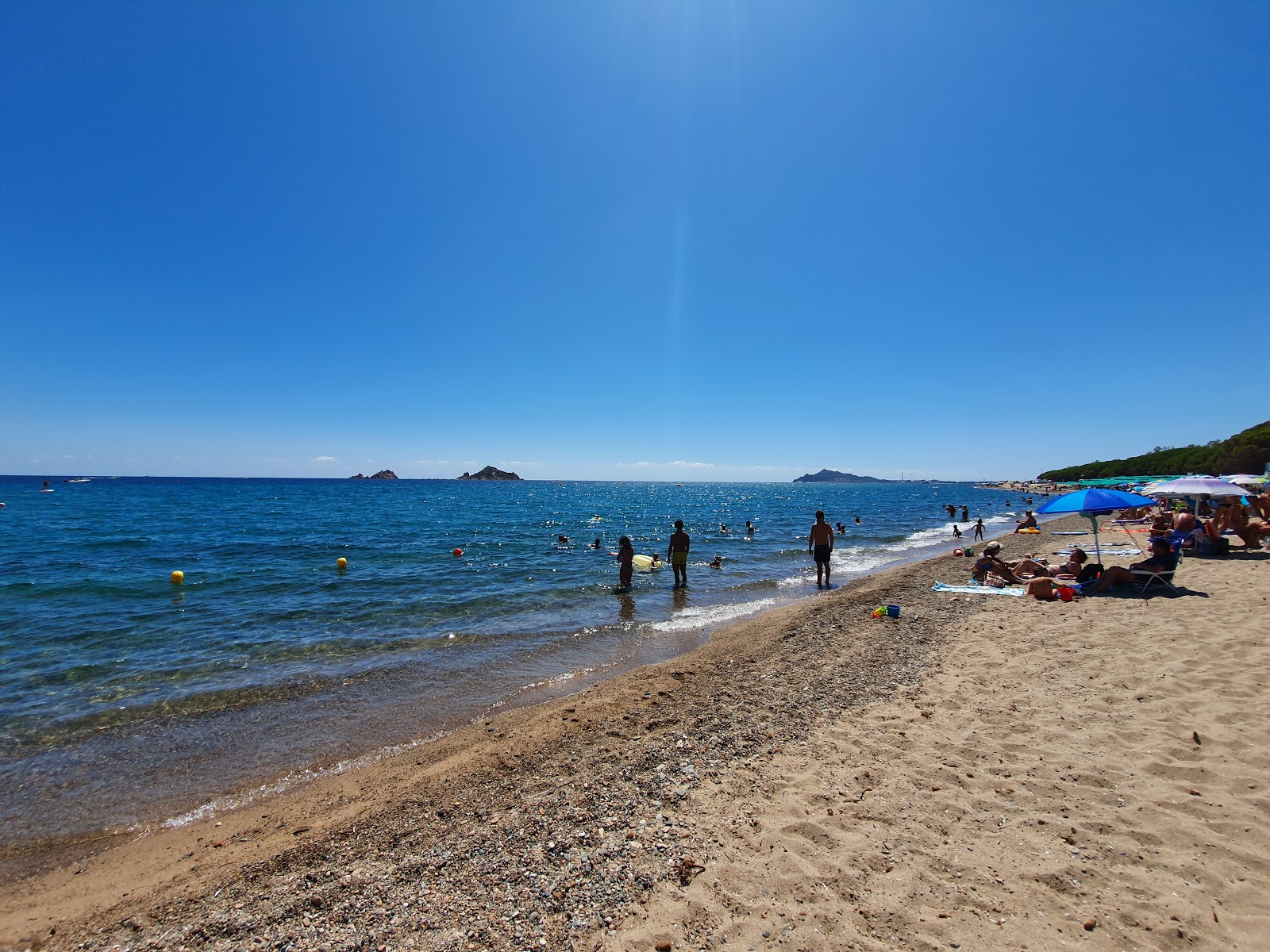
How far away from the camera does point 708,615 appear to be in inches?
591

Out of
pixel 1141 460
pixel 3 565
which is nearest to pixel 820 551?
pixel 3 565

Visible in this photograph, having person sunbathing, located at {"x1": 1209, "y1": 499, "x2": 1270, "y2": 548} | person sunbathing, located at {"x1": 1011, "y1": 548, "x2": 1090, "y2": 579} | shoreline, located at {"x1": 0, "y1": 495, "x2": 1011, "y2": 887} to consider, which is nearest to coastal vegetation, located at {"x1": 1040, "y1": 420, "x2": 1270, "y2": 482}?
person sunbathing, located at {"x1": 1209, "y1": 499, "x2": 1270, "y2": 548}

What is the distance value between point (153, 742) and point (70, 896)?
3542 mm

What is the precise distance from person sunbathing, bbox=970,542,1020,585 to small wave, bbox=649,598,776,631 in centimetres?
557

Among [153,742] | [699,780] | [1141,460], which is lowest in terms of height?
[153,742]

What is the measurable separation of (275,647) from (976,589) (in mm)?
16651

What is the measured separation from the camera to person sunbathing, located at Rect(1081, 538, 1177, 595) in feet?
38.5

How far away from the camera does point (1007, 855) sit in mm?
3840

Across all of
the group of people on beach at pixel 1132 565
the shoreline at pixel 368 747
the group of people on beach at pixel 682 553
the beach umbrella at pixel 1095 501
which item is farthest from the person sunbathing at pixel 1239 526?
the shoreline at pixel 368 747

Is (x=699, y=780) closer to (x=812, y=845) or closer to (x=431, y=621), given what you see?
(x=812, y=845)

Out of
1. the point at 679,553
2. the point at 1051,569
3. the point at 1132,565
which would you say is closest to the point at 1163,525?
the point at 1051,569

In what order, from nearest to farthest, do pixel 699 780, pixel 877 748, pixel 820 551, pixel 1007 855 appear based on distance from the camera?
1. pixel 1007 855
2. pixel 699 780
3. pixel 877 748
4. pixel 820 551

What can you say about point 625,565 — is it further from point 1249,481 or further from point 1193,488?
point 1249,481

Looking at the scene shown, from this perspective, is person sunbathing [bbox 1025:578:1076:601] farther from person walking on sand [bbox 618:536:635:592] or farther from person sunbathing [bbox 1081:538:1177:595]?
person walking on sand [bbox 618:536:635:592]
